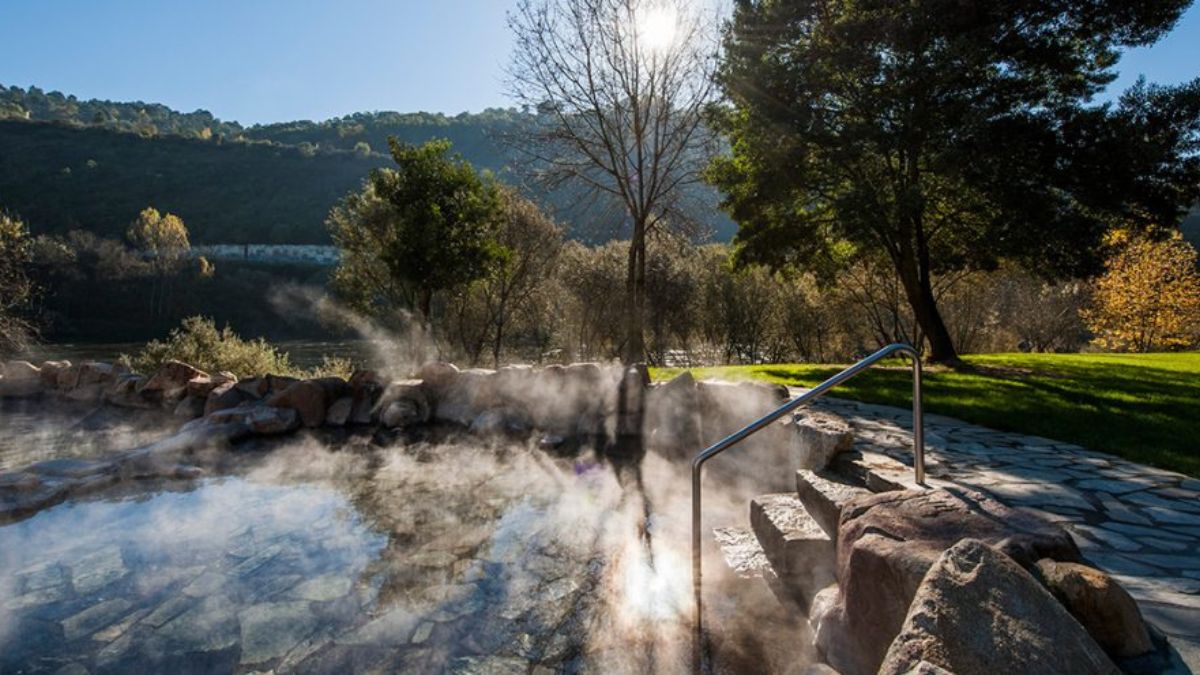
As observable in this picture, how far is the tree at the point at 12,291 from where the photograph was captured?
12.2 m

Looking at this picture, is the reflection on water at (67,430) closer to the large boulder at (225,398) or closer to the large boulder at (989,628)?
the large boulder at (225,398)

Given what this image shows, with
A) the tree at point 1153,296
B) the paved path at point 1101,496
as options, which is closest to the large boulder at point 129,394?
the paved path at point 1101,496

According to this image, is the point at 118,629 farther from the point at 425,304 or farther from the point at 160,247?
the point at 160,247

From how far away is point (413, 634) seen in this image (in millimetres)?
2756

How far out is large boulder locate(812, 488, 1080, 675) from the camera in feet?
6.37

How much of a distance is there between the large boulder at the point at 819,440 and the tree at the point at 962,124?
627 cm

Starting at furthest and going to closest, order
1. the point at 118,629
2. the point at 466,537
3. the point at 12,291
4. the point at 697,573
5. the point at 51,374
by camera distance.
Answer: the point at 12,291 < the point at 51,374 < the point at 466,537 < the point at 118,629 < the point at 697,573

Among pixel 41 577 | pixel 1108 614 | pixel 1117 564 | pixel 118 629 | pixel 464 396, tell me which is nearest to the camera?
pixel 1108 614

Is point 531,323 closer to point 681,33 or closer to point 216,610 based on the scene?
point 681,33

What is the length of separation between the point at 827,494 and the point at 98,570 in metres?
4.33

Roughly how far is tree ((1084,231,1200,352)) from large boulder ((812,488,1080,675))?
24235 millimetres

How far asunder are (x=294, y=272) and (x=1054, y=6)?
170 feet

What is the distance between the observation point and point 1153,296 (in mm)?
20734

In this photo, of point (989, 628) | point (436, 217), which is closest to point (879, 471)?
point (989, 628)
